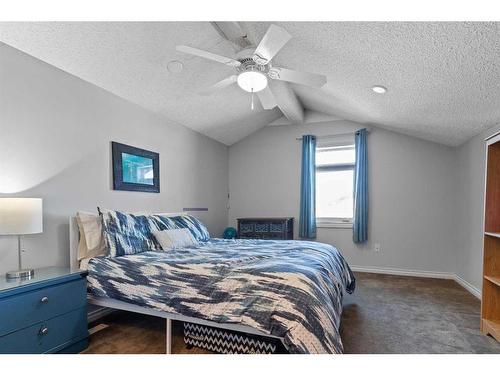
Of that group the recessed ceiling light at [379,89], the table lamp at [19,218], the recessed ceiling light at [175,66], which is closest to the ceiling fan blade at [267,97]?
the recessed ceiling light at [175,66]

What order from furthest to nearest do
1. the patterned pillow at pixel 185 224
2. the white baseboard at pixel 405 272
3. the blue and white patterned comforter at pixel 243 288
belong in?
the white baseboard at pixel 405 272, the patterned pillow at pixel 185 224, the blue and white patterned comforter at pixel 243 288

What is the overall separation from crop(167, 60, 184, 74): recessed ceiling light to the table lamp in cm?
167

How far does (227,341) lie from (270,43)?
2.10 m

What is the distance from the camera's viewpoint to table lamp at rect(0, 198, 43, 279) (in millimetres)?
1795

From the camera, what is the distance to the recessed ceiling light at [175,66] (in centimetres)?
270

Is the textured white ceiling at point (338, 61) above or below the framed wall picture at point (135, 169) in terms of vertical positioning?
above

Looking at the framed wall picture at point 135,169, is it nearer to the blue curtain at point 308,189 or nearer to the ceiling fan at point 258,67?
the ceiling fan at point 258,67

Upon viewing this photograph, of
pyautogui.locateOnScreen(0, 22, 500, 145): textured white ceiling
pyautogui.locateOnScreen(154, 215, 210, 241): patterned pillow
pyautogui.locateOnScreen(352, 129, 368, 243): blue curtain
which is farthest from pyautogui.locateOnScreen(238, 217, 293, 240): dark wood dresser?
pyautogui.locateOnScreen(0, 22, 500, 145): textured white ceiling

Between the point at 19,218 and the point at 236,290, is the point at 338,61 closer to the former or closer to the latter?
the point at 236,290

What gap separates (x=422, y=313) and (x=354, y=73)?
8.08 feet

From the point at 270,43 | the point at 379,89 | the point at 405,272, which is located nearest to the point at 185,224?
the point at 270,43

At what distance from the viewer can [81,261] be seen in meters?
2.35

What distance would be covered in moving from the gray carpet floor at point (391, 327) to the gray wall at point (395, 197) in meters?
0.91
